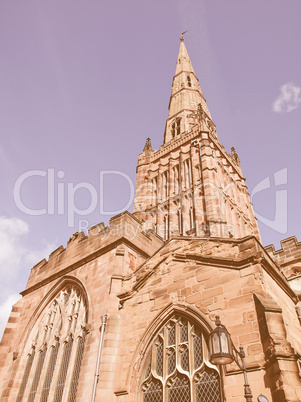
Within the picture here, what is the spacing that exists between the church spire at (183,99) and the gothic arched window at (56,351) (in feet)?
95.3

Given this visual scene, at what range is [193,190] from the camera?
29.0 m

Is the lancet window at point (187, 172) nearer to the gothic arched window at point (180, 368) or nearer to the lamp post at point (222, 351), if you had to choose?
the gothic arched window at point (180, 368)

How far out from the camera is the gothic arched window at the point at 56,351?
951 cm

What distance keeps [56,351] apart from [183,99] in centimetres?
4044

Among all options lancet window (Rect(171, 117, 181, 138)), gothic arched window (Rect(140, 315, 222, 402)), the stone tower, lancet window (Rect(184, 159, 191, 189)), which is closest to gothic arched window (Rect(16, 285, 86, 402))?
gothic arched window (Rect(140, 315, 222, 402))

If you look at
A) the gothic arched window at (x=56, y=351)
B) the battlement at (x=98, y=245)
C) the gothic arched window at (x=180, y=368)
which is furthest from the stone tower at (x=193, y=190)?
the gothic arched window at (x=180, y=368)

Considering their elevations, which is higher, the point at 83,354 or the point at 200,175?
the point at 200,175

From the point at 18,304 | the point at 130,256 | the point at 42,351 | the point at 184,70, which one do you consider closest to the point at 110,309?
the point at 130,256

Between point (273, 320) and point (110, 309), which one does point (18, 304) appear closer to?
point (110, 309)

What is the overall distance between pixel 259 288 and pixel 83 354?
208 inches

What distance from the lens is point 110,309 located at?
30.7 ft

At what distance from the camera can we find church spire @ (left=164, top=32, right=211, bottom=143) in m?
41.4

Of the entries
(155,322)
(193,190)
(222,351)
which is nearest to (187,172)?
(193,190)

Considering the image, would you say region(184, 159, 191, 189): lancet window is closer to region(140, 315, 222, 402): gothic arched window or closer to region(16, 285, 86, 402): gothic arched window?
region(16, 285, 86, 402): gothic arched window
